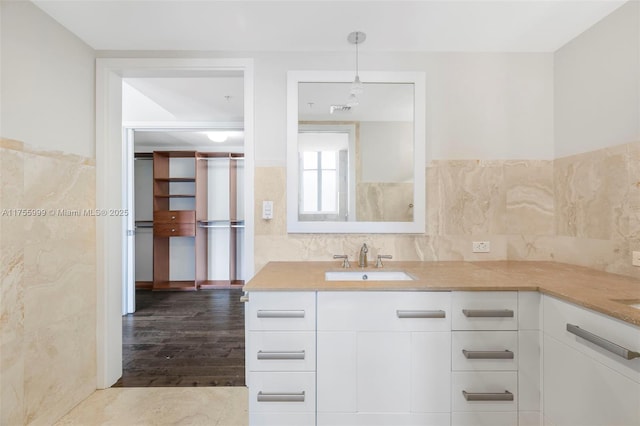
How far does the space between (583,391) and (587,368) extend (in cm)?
10

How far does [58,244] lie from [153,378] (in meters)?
1.21

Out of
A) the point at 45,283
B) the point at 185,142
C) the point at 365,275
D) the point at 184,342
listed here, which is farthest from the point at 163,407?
the point at 185,142

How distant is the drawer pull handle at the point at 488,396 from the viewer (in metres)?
1.41

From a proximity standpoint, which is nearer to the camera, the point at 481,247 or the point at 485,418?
the point at 485,418

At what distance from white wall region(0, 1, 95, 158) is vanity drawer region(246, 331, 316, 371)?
1.62 metres

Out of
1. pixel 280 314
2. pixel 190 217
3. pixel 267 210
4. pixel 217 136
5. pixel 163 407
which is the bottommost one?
pixel 163 407

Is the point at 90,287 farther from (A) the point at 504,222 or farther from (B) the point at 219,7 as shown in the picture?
(A) the point at 504,222

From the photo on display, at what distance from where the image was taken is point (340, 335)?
56.0 inches

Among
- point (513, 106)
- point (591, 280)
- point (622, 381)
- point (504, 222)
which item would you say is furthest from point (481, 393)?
point (513, 106)

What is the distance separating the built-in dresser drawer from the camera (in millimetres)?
1418

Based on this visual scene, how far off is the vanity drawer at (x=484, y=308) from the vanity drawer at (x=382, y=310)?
4cm

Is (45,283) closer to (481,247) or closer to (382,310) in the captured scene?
(382,310)

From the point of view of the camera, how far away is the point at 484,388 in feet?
4.66

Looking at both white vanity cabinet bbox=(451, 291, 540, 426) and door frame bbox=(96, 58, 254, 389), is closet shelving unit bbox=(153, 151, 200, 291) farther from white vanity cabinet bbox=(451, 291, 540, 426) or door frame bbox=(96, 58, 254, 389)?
white vanity cabinet bbox=(451, 291, 540, 426)
